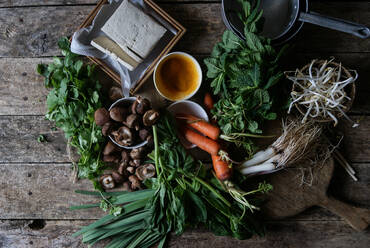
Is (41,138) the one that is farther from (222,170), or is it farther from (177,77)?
(222,170)

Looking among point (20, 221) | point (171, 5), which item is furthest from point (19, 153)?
point (171, 5)

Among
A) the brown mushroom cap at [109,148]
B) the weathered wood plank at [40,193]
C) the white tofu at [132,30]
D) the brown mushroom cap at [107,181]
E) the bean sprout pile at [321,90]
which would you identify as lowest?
the weathered wood plank at [40,193]

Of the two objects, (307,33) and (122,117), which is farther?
(307,33)

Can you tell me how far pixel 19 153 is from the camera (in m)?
1.63

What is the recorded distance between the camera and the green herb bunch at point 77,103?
1.41 metres

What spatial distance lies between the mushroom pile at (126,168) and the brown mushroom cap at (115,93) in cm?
23

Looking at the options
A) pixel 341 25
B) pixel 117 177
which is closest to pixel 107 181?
pixel 117 177

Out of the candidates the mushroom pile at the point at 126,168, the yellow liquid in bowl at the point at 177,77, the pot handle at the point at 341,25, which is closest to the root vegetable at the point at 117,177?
the mushroom pile at the point at 126,168

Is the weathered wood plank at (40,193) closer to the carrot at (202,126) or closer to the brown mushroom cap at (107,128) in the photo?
the brown mushroom cap at (107,128)

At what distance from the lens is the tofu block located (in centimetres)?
142

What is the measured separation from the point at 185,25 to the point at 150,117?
1.80 ft

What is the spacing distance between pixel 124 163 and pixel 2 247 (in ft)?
2.77

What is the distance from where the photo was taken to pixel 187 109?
150 centimetres

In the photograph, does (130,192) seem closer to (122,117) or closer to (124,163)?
(124,163)
